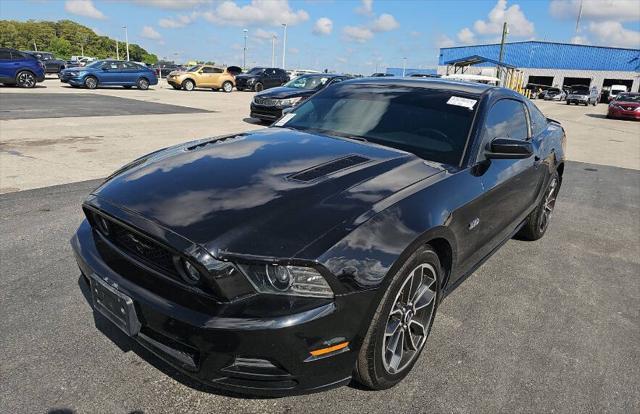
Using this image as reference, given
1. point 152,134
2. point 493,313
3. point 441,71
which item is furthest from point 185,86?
point 441,71

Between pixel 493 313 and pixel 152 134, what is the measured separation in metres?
8.78

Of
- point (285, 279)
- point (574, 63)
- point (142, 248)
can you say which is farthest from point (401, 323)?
point (574, 63)

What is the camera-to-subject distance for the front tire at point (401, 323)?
6.89ft

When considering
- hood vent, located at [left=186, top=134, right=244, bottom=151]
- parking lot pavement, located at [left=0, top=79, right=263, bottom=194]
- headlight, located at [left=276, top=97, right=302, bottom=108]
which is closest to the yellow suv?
parking lot pavement, located at [left=0, top=79, right=263, bottom=194]

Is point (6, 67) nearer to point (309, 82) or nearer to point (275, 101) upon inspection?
point (309, 82)

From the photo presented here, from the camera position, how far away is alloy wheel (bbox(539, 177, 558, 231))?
4801 mm

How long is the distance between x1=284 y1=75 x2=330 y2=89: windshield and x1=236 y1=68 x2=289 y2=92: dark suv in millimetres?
15991

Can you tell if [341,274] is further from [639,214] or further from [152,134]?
[152,134]

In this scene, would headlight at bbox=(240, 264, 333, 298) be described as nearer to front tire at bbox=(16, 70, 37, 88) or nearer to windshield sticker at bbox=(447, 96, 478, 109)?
windshield sticker at bbox=(447, 96, 478, 109)

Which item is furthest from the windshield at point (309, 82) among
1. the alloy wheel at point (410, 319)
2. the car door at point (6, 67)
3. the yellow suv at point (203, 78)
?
the yellow suv at point (203, 78)

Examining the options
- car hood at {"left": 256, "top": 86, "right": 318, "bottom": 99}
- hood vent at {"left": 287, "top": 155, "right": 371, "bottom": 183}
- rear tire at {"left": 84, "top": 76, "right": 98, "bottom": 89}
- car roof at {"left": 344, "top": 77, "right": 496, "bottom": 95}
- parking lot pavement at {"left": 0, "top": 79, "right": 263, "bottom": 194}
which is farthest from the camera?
rear tire at {"left": 84, "top": 76, "right": 98, "bottom": 89}

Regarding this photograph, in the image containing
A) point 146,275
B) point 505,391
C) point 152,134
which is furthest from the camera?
point 152,134

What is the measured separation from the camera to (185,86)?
1094 inches

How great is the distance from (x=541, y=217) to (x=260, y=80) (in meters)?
28.0
